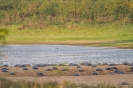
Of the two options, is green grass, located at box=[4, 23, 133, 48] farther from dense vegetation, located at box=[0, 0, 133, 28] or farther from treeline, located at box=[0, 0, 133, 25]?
treeline, located at box=[0, 0, 133, 25]

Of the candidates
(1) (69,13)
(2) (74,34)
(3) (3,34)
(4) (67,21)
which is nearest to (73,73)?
(3) (3,34)

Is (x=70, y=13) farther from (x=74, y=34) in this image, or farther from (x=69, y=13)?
(x=74, y=34)

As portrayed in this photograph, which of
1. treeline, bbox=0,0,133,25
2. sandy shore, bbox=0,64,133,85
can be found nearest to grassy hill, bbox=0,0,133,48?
treeline, bbox=0,0,133,25

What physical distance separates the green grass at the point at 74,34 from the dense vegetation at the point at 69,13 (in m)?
1.57

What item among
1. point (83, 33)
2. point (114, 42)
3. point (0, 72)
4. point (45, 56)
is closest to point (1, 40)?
point (0, 72)

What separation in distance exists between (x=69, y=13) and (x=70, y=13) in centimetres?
9

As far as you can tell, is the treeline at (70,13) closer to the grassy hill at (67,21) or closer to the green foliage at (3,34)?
the grassy hill at (67,21)

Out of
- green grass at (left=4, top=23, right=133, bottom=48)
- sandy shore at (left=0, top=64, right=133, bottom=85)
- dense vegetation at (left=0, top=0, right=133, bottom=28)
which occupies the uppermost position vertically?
sandy shore at (left=0, top=64, right=133, bottom=85)

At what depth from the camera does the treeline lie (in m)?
46.4

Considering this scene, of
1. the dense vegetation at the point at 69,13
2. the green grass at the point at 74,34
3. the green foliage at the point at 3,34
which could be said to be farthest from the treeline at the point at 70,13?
the green foliage at the point at 3,34

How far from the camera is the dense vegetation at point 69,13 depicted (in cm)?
4634

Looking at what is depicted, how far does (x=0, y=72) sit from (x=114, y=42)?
19259 mm

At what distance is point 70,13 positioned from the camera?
1895 inches

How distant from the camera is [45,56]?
80.6 feet
